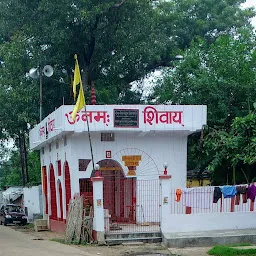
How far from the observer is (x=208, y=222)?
17.0 metres

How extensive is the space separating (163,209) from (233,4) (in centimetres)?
2010

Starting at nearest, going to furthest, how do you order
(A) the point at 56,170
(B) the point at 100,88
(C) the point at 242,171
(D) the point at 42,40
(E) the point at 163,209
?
(E) the point at 163,209 → (C) the point at 242,171 → (A) the point at 56,170 → (D) the point at 42,40 → (B) the point at 100,88

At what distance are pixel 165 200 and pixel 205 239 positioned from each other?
1.84 meters

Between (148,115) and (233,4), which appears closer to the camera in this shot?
(148,115)

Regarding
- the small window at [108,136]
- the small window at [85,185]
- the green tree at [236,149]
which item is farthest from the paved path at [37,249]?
the green tree at [236,149]

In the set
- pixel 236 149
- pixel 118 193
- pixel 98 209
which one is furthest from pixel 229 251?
pixel 118 193

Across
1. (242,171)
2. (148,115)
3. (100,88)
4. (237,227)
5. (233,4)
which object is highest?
(233,4)

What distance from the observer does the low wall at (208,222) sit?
55.2 ft

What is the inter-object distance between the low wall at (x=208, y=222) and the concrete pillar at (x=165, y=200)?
7 cm

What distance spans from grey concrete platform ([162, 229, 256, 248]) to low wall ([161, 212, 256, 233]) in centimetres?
30

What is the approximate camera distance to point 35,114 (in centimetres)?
2733

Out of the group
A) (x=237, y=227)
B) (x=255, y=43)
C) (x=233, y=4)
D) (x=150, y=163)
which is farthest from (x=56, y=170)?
(x=233, y=4)

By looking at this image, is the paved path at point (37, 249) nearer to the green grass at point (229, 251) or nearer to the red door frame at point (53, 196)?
the green grass at point (229, 251)

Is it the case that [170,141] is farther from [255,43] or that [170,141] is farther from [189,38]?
[189,38]
